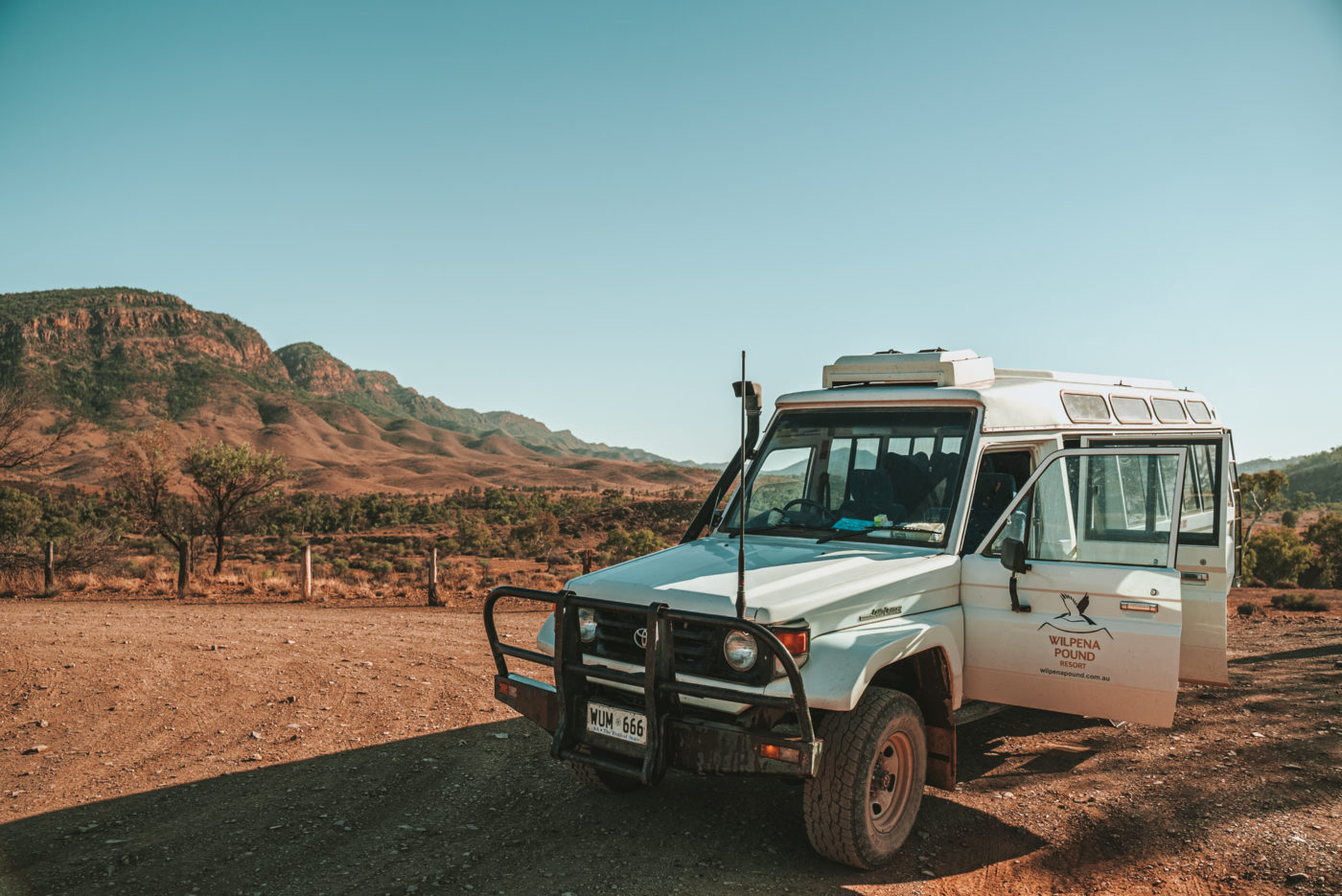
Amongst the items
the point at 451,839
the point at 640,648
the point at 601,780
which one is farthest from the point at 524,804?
the point at 640,648

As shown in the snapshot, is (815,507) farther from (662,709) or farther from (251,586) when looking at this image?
(251,586)

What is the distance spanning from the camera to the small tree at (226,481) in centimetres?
2241

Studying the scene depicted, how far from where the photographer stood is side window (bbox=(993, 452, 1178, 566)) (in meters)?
5.33

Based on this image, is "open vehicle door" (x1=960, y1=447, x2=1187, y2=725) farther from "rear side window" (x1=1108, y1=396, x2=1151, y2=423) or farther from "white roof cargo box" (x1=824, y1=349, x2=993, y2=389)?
"rear side window" (x1=1108, y1=396, x2=1151, y2=423)

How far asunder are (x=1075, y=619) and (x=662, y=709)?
249 cm

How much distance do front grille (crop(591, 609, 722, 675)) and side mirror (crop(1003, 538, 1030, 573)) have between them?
179cm

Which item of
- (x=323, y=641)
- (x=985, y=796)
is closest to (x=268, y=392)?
(x=323, y=641)

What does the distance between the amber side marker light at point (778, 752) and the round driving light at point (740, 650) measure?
38cm

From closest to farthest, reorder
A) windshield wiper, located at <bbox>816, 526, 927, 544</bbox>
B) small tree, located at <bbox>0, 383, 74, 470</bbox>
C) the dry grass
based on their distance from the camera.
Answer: windshield wiper, located at <bbox>816, 526, 927, 544</bbox>
the dry grass
small tree, located at <bbox>0, 383, 74, 470</bbox>

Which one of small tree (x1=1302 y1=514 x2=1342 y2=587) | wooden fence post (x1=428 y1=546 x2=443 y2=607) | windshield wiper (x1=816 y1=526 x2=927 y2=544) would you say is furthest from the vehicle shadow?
small tree (x1=1302 y1=514 x2=1342 y2=587)

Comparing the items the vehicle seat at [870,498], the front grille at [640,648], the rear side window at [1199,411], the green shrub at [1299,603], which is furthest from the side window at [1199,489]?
the green shrub at [1299,603]

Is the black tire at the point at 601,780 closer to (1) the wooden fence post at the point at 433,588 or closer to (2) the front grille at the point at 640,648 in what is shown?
(2) the front grille at the point at 640,648

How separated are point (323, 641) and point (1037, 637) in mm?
9727

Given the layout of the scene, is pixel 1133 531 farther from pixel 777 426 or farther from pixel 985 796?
pixel 777 426
